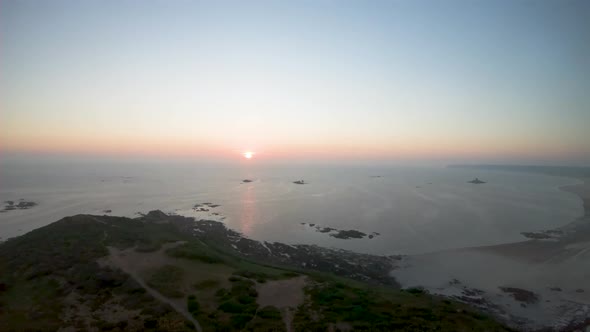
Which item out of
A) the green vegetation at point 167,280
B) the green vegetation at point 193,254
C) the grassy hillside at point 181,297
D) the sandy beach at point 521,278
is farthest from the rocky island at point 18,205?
A: the sandy beach at point 521,278

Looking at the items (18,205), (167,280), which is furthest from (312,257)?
(18,205)

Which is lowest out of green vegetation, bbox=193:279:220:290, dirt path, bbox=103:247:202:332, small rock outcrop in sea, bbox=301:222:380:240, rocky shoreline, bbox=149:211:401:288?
small rock outcrop in sea, bbox=301:222:380:240

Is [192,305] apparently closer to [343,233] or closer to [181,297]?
[181,297]

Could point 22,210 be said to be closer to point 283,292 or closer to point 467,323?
point 283,292

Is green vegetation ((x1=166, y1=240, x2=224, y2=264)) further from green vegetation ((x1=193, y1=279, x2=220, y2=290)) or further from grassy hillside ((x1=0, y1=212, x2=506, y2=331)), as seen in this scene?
green vegetation ((x1=193, y1=279, x2=220, y2=290))

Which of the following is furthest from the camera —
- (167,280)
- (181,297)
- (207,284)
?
(167,280)

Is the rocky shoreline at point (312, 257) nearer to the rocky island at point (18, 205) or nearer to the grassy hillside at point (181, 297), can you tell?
the grassy hillside at point (181, 297)

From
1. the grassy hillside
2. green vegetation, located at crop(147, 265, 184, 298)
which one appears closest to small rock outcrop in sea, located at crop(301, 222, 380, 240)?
the grassy hillside
